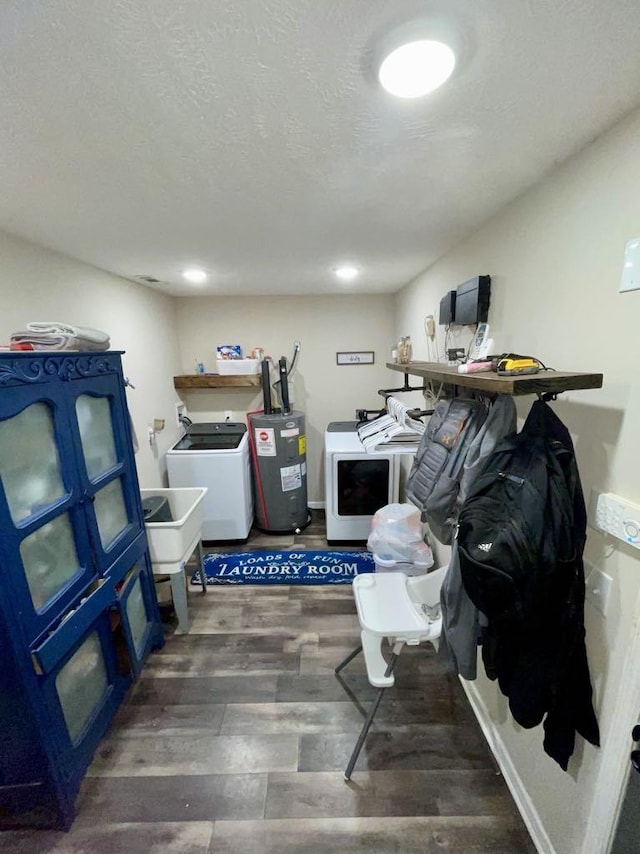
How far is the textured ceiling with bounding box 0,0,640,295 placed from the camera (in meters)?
0.55

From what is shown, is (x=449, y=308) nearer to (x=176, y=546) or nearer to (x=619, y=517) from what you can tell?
(x=619, y=517)

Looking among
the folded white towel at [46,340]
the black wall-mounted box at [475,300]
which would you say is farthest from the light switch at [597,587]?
the folded white towel at [46,340]

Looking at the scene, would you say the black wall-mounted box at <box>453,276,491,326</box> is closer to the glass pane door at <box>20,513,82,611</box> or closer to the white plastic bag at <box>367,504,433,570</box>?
the white plastic bag at <box>367,504,433,570</box>

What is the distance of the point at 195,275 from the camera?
2.35 m

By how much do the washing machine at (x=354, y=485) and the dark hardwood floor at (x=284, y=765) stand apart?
3.42 feet

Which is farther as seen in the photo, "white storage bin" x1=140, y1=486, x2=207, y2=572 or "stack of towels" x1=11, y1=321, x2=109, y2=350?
"white storage bin" x1=140, y1=486, x2=207, y2=572

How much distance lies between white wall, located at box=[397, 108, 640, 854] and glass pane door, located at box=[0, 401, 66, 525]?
1.69 meters

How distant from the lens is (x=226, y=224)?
56.8 inches

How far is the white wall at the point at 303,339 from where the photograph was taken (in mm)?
3344

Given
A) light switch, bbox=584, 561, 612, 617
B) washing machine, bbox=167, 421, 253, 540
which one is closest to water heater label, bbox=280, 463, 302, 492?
washing machine, bbox=167, 421, 253, 540

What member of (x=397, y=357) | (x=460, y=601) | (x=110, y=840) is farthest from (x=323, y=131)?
(x=110, y=840)

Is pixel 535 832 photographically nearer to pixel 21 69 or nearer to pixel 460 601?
pixel 460 601

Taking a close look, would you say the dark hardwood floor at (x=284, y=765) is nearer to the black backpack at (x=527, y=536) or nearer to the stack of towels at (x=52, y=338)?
the black backpack at (x=527, y=536)

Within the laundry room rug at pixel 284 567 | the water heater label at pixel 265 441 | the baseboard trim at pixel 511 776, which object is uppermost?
the water heater label at pixel 265 441
